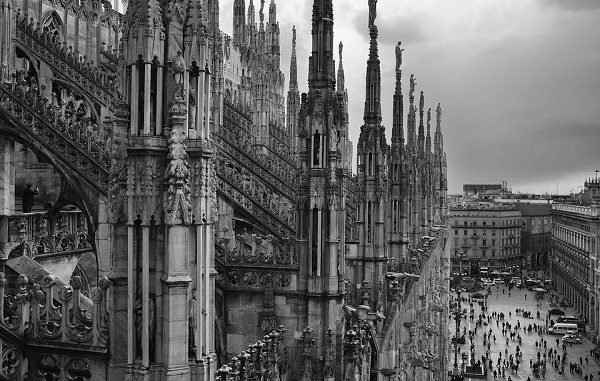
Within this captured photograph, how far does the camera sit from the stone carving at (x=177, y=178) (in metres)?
6.58

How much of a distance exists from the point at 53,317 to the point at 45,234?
19.4ft

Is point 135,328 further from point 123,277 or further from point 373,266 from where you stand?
point 373,266

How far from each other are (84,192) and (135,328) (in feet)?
19.5

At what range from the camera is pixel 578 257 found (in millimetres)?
80000

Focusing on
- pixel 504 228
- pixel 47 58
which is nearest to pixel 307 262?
pixel 47 58

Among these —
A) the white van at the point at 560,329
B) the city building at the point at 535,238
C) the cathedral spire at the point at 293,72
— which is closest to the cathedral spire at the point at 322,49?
the cathedral spire at the point at 293,72

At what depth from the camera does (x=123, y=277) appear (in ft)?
22.6

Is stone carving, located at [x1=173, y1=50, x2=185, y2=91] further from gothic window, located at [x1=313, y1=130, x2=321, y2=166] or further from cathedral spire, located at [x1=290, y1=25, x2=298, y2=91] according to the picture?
cathedral spire, located at [x1=290, y1=25, x2=298, y2=91]

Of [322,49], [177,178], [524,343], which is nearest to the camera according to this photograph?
[177,178]

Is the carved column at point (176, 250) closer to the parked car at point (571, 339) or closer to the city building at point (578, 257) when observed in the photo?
the parked car at point (571, 339)

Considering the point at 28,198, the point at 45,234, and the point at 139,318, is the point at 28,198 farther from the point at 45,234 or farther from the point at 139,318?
the point at 139,318

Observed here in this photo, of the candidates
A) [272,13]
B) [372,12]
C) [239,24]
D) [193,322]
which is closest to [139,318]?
[193,322]

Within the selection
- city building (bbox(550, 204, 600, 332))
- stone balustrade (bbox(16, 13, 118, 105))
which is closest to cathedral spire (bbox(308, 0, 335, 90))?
stone balustrade (bbox(16, 13, 118, 105))

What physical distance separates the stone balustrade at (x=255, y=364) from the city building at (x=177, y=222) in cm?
3
